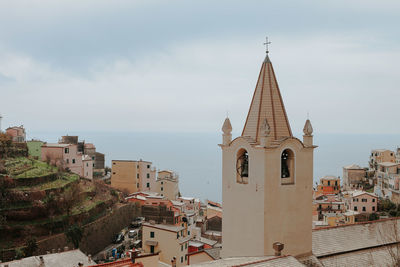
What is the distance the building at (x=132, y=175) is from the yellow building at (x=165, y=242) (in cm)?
2888

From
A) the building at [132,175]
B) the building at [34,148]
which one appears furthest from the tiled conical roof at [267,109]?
the building at [132,175]

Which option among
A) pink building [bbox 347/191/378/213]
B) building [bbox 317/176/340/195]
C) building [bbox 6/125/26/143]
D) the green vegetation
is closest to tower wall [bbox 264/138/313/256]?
the green vegetation

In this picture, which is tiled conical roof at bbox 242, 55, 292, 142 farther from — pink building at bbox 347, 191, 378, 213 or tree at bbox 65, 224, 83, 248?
pink building at bbox 347, 191, 378, 213

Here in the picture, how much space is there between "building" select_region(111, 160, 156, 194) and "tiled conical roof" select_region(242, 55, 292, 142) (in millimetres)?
44632

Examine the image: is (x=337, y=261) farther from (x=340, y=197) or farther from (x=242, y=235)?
(x=340, y=197)

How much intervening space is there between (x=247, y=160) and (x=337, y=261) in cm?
463

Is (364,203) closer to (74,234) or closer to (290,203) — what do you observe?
(74,234)

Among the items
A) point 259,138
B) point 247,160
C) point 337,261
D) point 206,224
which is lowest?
point 206,224

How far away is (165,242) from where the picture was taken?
26.3 m

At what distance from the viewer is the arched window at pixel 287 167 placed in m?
11.4

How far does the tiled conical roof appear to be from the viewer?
37.5 ft

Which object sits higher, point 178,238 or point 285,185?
point 285,185

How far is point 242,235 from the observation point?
11.3 m

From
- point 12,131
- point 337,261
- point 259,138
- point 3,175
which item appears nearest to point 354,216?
point 337,261
